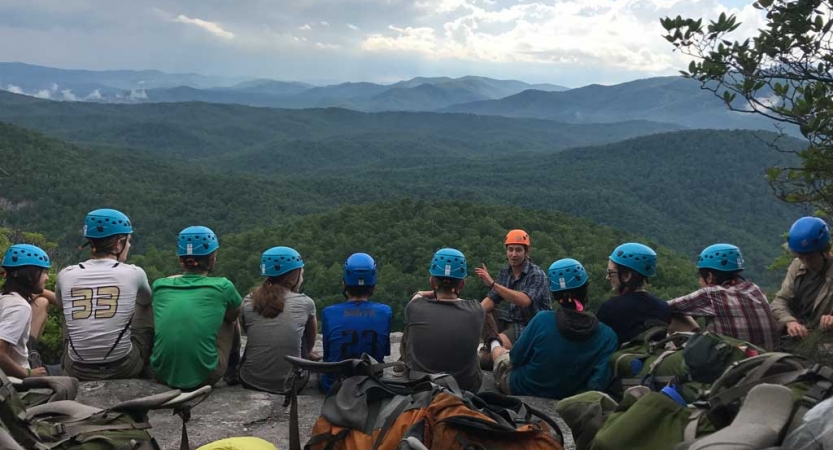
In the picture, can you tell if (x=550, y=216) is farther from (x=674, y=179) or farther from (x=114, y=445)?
(x=674, y=179)

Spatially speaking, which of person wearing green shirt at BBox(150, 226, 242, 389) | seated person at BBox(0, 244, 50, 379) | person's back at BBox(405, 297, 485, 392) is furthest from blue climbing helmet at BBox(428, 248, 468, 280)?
seated person at BBox(0, 244, 50, 379)

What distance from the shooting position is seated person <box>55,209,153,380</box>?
4.94m

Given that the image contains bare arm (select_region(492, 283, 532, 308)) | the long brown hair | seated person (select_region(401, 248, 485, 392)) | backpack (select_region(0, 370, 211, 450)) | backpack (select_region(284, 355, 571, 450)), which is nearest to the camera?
backpack (select_region(0, 370, 211, 450))

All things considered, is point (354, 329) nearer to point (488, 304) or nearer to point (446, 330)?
point (446, 330)

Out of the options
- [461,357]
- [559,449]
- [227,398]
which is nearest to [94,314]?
[227,398]

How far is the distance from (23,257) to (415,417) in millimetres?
3150

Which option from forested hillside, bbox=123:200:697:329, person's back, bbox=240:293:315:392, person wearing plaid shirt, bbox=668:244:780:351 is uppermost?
person wearing plaid shirt, bbox=668:244:780:351

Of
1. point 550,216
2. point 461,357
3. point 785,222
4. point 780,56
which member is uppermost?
point 780,56

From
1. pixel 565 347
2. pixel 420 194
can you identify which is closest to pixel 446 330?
pixel 565 347

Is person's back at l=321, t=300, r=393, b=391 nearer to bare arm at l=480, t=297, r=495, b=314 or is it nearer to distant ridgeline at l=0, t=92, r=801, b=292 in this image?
bare arm at l=480, t=297, r=495, b=314

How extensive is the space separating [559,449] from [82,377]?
3.69m

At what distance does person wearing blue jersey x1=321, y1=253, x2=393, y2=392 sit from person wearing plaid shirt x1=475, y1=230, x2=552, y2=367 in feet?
4.32

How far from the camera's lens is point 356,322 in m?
5.06

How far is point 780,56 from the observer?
15.5ft
